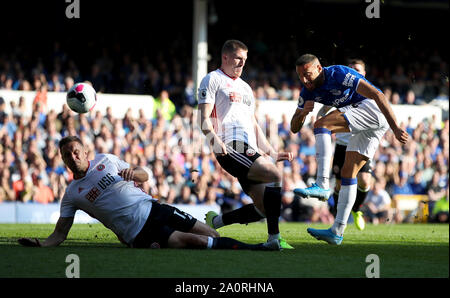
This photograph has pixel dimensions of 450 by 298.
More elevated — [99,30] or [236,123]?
[99,30]

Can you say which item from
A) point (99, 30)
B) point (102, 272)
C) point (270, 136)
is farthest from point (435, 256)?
point (99, 30)

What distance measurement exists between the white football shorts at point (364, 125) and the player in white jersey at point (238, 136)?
1.13 meters

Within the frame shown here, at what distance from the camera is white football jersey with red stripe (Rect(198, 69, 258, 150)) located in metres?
7.52

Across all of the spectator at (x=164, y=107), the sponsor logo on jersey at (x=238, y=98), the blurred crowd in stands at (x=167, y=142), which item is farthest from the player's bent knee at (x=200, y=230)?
the spectator at (x=164, y=107)

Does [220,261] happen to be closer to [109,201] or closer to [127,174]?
[127,174]

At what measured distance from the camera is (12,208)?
547 inches

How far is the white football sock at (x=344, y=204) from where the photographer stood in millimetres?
8156

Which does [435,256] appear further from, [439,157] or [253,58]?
[253,58]

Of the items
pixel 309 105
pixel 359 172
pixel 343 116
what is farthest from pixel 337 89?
pixel 359 172

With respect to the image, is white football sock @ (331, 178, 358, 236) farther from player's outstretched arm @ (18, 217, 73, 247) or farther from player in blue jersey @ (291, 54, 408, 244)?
player's outstretched arm @ (18, 217, 73, 247)

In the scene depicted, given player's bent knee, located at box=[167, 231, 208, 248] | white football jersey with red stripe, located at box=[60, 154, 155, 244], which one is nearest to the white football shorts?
player's bent knee, located at box=[167, 231, 208, 248]

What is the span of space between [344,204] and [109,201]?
9.07ft

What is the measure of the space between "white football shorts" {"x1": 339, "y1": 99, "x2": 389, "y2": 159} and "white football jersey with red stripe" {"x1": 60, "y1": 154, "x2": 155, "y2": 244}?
264cm

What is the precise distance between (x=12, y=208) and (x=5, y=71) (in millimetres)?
5279
